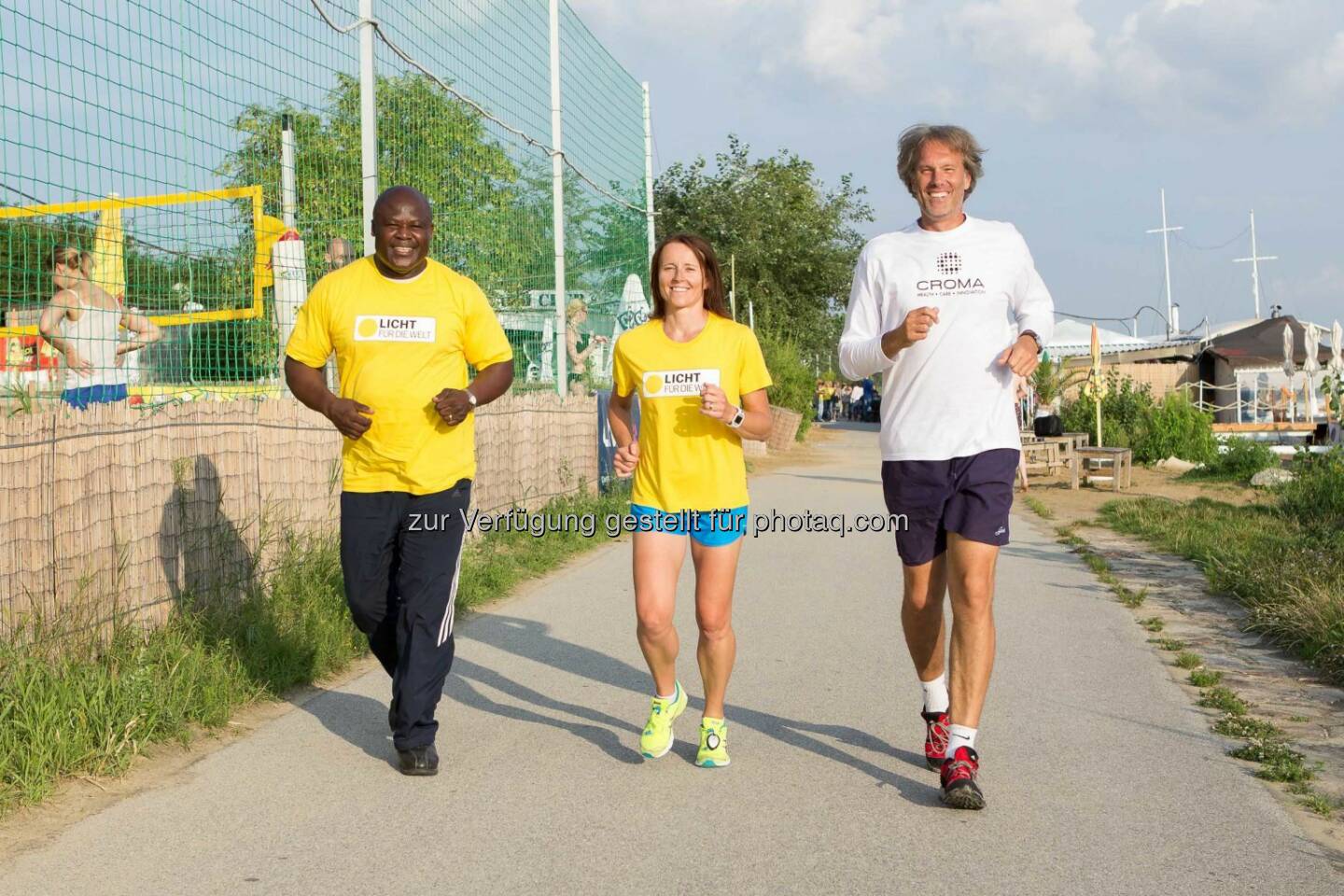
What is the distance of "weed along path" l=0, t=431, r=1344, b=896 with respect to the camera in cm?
393

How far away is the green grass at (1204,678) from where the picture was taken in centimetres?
649

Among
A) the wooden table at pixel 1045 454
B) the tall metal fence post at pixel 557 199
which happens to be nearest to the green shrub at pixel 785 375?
the wooden table at pixel 1045 454

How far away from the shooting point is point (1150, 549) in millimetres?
12117

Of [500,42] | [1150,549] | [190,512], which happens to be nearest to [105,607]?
[190,512]

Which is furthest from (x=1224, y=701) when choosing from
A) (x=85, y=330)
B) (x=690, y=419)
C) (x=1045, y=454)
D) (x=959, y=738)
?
(x=1045, y=454)

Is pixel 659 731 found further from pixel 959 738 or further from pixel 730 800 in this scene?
pixel 959 738

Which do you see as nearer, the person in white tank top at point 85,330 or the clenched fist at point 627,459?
the clenched fist at point 627,459

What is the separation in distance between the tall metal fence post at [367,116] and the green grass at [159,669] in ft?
7.06

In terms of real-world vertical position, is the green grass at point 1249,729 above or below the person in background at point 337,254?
below

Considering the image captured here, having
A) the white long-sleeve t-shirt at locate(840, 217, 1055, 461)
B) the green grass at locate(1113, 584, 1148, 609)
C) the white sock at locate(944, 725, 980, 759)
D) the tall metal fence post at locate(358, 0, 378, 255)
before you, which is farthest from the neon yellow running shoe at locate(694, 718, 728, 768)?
the tall metal fence post at locate(358, 0, 378, 255)

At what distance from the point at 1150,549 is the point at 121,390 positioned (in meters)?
8.54

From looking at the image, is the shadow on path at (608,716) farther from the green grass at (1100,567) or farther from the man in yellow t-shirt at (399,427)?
the green grass at (1100,567)

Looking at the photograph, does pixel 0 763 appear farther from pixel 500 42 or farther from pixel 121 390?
pixel 500 42

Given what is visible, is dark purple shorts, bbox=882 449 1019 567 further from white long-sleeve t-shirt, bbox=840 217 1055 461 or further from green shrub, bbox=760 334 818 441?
green shrub, bbox=760 334 818 441
